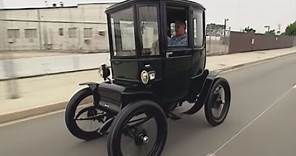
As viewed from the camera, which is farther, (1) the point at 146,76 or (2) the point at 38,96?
(2) the point at 38,96

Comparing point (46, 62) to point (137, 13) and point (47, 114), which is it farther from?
point (137, 13)

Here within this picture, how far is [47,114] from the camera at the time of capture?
7.45m

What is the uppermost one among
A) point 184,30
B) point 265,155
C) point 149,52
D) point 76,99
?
point 184,30

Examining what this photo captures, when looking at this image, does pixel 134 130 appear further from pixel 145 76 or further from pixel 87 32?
pixel 87 32

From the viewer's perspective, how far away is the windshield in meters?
4.94

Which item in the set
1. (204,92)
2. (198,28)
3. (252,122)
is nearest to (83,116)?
(204,92)

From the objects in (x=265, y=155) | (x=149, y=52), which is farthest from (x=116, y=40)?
(x=265, y=155)

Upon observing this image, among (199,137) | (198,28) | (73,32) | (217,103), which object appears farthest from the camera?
(73,32)

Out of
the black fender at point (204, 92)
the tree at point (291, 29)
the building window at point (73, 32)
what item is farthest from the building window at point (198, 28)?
the tree at point (291, 29)

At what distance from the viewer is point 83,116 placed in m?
5.51

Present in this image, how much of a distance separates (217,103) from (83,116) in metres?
2.58

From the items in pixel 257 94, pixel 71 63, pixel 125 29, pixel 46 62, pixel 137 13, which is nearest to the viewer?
pixel 137 13

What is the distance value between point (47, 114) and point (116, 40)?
9.73 ft

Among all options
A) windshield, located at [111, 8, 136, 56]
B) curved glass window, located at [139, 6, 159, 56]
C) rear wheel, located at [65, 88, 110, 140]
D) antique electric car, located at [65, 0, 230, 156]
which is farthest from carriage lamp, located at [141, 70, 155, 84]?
rear wheel, located at [65, 88, 110, 140]
